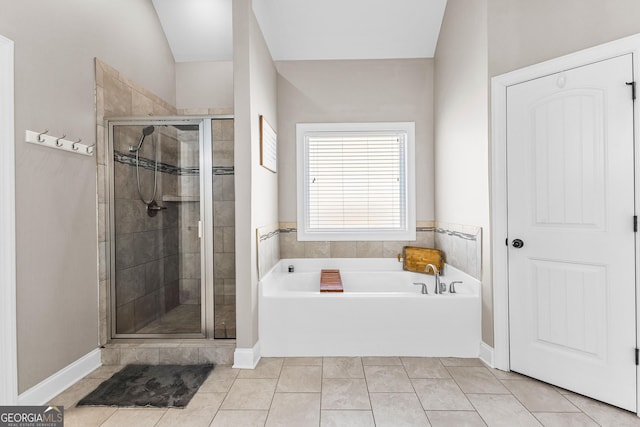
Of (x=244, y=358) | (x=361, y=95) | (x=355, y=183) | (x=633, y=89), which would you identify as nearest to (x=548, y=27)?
(x=633, y=89)

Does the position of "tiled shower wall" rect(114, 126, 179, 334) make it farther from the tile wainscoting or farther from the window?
the window

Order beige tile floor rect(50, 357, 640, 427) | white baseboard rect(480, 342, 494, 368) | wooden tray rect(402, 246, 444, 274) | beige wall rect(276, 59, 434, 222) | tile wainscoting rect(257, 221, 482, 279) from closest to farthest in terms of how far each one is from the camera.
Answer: beige tile floor rect(50, 357, 640, 427), white baseboard rect(480, 342, 494, 368), wooden tray rect(402, 246, 444, 274), tile wainscoting rect(257, 221, 482, 279), beige wall rect(276, 59, 434, 222)

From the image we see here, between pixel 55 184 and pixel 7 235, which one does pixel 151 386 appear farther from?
pixel 55 184

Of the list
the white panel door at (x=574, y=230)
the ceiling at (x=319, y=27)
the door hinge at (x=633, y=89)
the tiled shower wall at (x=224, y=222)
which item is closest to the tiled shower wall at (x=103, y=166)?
the tiled shower wall at (x=224, y=222)

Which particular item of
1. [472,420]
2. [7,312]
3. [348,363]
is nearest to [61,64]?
[7,312]

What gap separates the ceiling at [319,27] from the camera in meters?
3.15

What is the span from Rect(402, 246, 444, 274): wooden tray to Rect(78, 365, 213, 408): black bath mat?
2028 millimetres

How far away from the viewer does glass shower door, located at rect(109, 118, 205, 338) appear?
259 cm

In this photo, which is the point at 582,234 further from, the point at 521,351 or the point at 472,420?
the point at 472,420

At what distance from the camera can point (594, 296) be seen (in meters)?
2.05

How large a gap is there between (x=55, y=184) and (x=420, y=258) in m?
2.94

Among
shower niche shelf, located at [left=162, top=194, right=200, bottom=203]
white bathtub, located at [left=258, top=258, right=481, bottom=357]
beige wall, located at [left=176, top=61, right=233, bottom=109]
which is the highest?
beige wall, located at [left=176, top=61, right=233, bottom=109]
